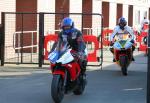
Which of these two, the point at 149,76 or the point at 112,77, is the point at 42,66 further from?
the point at 149,76

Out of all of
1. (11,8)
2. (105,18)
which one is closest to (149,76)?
(11,8)

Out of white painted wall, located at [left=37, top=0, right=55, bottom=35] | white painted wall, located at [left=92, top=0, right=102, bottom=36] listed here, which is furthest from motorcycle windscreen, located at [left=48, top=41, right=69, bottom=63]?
white painted wall, located at [left=92, top=0, right=102, bottom=36]

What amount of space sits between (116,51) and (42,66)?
9.57 ft

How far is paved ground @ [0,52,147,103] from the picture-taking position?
9.93 meters

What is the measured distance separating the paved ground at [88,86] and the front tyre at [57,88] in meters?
0.53

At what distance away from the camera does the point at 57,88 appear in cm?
892

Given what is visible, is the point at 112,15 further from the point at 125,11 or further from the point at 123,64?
the point at 123,64

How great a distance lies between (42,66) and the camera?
16.1 metres

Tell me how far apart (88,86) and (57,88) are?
2919 mm

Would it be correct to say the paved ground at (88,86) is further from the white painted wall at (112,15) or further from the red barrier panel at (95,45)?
the white painted wall at (112,15)

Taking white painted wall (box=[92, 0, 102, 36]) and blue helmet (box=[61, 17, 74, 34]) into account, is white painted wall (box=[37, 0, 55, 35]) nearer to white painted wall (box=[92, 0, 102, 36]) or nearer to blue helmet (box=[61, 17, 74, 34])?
white painted wall (box=[92, 0, 102, 36])

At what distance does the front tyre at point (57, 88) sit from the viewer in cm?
892

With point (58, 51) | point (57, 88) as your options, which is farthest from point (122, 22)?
point (57, 88)

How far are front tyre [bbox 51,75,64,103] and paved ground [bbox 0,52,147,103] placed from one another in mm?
535
